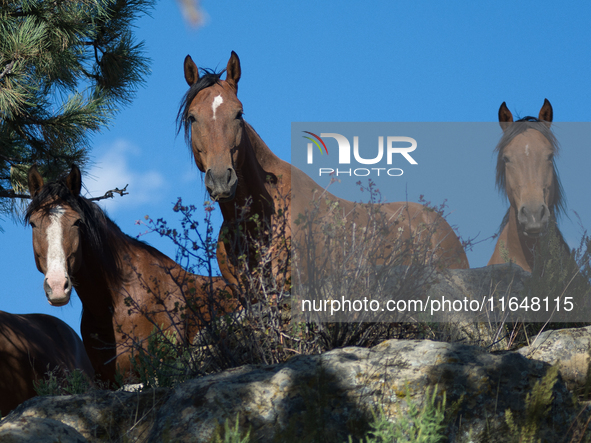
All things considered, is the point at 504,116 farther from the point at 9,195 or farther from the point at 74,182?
the point at 9,195

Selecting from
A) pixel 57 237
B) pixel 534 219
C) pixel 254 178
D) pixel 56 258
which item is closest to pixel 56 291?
pixel 56 258

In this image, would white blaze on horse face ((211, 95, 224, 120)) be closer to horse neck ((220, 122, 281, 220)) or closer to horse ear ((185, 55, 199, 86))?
horse neck ((220, 122, 281, 220))

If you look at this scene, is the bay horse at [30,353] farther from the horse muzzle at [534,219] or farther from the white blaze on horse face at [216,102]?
the horse muzzle at [534,219]

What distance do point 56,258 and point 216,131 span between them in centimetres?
191

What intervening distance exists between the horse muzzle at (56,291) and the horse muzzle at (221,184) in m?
1.68

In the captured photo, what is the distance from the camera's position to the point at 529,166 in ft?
19.8

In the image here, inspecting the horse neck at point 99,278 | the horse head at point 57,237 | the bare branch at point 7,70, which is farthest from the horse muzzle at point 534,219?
the bare branch at point 7,70

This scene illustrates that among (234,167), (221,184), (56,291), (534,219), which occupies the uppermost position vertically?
(234,167)

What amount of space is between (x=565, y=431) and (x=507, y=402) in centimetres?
39

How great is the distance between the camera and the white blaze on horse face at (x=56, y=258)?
533cm

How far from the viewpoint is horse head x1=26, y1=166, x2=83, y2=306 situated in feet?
17.6

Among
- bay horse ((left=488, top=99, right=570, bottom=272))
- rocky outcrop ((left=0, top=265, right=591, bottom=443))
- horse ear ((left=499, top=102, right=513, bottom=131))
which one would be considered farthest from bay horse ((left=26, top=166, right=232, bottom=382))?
horse ear ((left=499, top=102, right=513, bottom=131))

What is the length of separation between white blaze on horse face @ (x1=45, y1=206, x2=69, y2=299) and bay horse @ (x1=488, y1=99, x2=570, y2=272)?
14.2 feet

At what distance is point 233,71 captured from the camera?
5652 mm
